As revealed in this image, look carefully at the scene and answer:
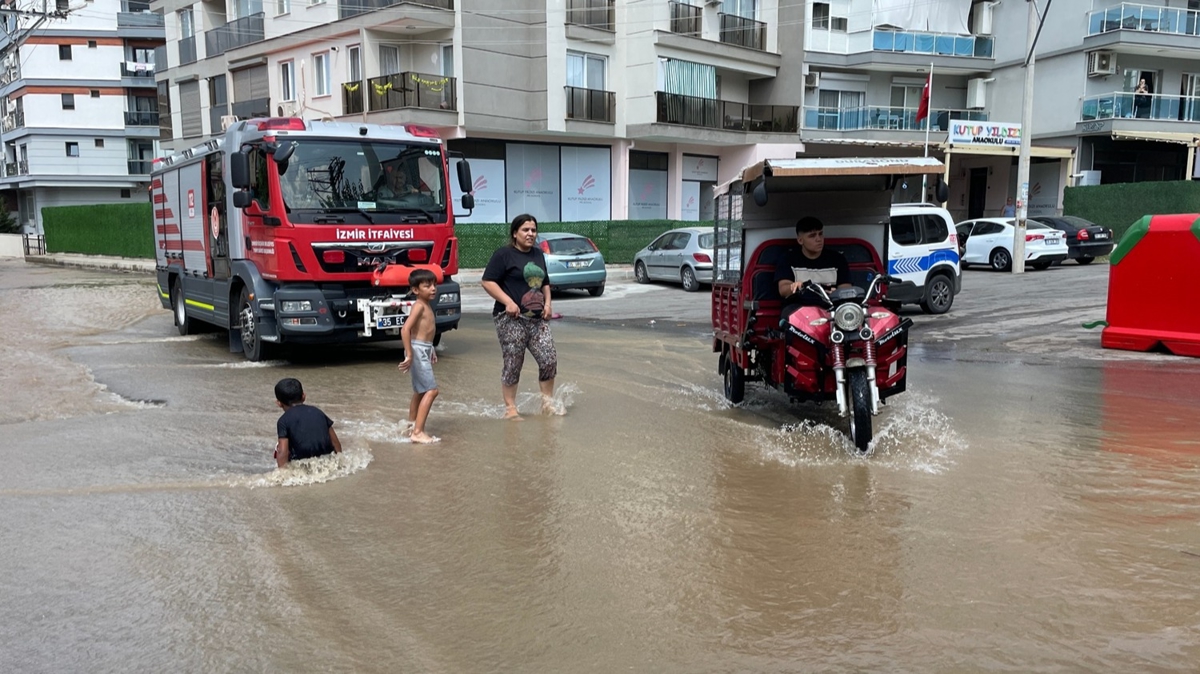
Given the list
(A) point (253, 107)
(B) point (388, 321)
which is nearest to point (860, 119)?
(A) point (253, 107)

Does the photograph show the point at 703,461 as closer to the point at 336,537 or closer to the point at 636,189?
the point at 336,537

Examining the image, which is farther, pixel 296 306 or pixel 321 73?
pixel 321 73

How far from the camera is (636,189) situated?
34875mm

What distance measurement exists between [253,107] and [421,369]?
30.6m

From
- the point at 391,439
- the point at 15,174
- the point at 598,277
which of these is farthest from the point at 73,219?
the point at 391,439

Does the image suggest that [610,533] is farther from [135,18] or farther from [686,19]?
[135,18]

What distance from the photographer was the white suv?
16266 millimetres

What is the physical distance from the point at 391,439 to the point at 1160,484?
556cm

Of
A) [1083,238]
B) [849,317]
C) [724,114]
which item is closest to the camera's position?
[849,317]

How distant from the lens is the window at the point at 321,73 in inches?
1220

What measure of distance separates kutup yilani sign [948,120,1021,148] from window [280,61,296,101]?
72.9ft

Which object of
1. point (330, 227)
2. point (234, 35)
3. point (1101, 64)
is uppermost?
point (234, 35)

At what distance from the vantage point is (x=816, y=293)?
24.5 feet

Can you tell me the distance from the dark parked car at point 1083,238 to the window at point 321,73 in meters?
22.5
